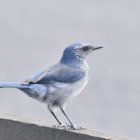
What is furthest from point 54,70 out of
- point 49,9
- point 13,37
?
point 49,9

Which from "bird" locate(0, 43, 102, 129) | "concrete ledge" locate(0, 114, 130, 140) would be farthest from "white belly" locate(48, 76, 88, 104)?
"concrete ledge" locate(0, 114, 130, 140)

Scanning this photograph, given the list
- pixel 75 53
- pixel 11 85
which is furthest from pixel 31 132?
pixel 75 53

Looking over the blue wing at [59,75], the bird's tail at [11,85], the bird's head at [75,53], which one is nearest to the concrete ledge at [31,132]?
the bird's tail at [11,85]

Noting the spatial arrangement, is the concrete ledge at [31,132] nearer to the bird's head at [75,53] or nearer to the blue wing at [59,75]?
the blue wing at [59,75]

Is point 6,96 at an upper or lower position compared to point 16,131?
lower

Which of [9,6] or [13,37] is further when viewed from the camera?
[9,6]

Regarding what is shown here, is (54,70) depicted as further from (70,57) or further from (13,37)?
(13,37)

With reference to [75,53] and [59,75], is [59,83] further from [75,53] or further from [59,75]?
[75,53]
